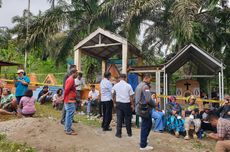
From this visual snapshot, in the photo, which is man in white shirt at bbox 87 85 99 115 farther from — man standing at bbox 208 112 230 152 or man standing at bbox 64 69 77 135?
man standing at bbox 208 112 230 152

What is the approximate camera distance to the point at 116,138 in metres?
7.03

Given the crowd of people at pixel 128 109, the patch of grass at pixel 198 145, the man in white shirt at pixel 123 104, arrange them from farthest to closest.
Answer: the patch of grass at pixel 198 145
the man in white shirt at pixel 123 104
the crowd of people at pixel 128 109

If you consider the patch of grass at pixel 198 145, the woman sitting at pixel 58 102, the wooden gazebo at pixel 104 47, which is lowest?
the patch of grass at pixel 198 145

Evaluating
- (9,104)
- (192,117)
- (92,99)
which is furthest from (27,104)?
(192,117)

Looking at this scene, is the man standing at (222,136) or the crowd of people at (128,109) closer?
the man standing at (222,136)

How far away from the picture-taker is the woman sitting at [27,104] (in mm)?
8062

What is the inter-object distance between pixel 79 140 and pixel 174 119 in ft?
10.9

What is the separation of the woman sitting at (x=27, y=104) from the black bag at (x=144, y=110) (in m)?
3.40

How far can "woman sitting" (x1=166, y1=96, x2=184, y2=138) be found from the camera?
8.50m

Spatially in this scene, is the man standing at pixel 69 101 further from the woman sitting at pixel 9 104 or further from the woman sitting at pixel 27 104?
the woman sitting at pixel 9 104

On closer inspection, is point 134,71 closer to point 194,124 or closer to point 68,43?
point 194,124

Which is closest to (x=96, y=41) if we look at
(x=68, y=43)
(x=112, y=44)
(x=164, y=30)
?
(x=112, y=44)

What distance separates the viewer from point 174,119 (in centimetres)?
859

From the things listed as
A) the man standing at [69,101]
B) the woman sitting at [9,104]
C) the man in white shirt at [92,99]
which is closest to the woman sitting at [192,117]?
the man standing at [69,101]
